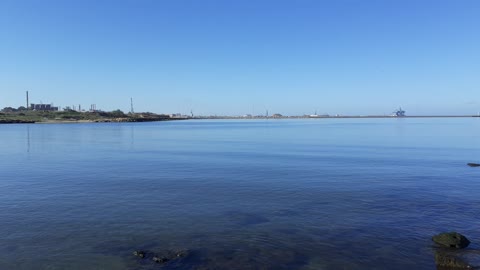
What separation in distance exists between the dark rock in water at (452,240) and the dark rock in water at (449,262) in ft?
2.53

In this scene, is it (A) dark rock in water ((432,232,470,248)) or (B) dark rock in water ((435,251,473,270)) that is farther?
(A) dark rock in water ((432,232,470,248))

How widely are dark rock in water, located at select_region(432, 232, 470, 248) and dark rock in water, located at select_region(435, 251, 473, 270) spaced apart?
2.53ft

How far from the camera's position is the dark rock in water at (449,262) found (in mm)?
12797

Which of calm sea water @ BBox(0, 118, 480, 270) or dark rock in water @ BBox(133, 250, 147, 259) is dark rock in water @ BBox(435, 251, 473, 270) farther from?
dark rock in water @ BBox(133, 250, 147, 259)

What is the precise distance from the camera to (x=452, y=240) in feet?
47.4

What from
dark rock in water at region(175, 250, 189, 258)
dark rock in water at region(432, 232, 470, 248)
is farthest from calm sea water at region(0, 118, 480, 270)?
dark rock in water at region(432, 232, 470, 248)

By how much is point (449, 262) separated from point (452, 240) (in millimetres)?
1595

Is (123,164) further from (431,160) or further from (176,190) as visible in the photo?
(431,160)

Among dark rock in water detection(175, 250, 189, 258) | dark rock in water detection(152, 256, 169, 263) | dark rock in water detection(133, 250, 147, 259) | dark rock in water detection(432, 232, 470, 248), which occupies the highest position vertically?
dark rock in water detection(432, 232, 470, 248)

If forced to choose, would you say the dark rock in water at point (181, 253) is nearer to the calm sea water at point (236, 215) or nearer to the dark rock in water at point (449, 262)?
the calm sea water at point (236, 215)

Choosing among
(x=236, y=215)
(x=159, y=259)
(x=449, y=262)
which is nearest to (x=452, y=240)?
(x=449, y=262)

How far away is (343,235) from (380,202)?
682 cm

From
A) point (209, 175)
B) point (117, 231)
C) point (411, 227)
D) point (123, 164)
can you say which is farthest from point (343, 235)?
point (123, 164)

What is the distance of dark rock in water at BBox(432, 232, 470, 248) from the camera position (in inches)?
566
